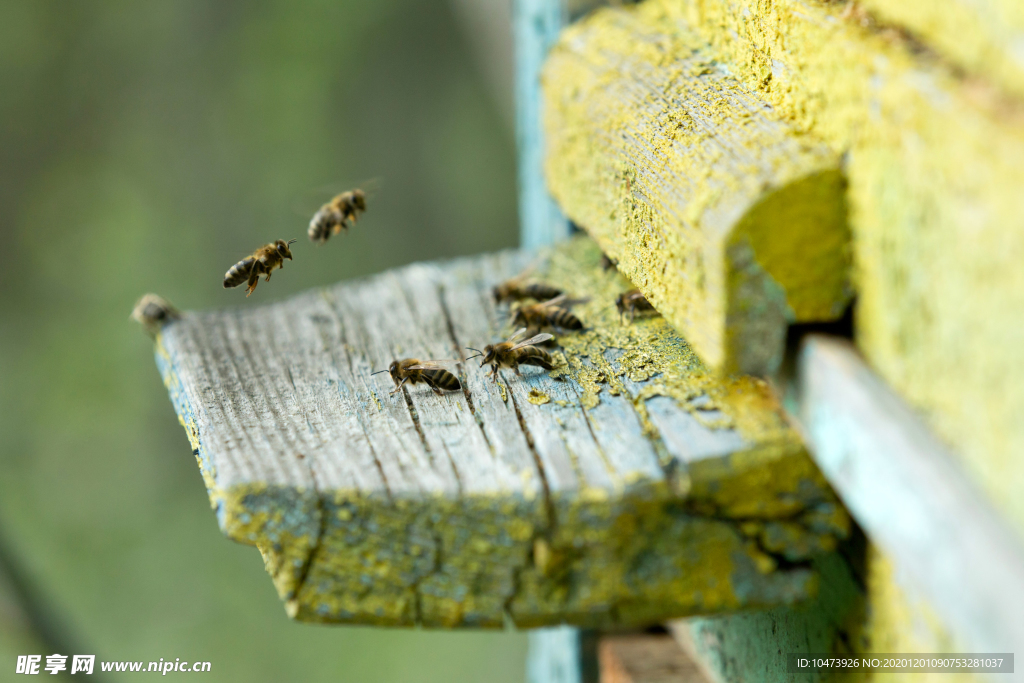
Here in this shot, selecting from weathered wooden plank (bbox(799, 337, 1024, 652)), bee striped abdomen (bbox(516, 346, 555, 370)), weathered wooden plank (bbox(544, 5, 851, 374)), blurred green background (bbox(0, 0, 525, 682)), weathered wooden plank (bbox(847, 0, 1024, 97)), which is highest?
weathered wooden plank (bbox(847, 0, 1024, 97))

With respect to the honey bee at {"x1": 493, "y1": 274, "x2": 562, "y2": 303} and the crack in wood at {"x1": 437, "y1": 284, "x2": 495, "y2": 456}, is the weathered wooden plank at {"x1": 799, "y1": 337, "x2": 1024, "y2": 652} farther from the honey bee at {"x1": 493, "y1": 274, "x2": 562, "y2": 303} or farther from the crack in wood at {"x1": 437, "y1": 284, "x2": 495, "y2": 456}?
the honey bee at {"x1": 493, "y1": 274, "x2": 562, "y2": 303}

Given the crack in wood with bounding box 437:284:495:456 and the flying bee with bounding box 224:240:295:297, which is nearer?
the crack in wood with bounding box 437:284:495:456

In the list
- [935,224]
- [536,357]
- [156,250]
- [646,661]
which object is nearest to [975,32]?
[935,224]

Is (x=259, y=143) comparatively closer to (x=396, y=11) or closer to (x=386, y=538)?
(x=396, y=11)

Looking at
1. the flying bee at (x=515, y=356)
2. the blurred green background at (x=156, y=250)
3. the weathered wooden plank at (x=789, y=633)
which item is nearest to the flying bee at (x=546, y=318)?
the flying bee at (x=515, y=356)

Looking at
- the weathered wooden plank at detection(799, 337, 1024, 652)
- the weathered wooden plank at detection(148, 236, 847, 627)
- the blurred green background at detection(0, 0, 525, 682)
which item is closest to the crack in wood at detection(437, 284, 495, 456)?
the weathered wooden plank at detection(148, 236, 847, 627)

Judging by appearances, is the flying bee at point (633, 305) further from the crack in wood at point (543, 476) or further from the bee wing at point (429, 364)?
the crack in wood at point (543, 476)

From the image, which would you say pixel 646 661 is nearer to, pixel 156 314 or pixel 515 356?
pixel 515 356
